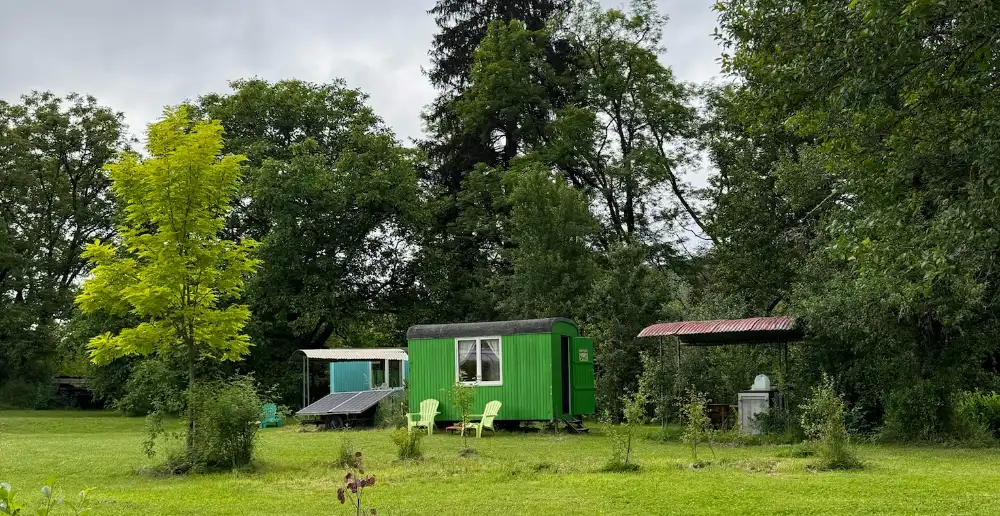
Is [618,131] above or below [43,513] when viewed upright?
above

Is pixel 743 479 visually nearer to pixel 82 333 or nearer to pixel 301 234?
pixel 301 234

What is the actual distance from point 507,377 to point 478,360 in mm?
663

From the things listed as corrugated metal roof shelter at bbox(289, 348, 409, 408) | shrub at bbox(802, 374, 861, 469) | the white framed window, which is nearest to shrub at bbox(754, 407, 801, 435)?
shrub at bbox(802, 374, 861, 469)

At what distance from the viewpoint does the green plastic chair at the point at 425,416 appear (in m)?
16.8

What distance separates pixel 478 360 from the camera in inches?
675

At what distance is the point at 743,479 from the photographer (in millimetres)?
9023

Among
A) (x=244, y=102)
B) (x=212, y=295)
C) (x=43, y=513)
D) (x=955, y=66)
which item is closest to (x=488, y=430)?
(x=212, y=295)

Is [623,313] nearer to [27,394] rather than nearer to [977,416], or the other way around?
[977,416]

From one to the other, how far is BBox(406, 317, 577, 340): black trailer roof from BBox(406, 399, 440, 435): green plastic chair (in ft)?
4.21

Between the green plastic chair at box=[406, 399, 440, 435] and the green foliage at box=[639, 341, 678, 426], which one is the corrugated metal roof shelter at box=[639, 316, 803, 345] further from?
the green plastic chair at box=[406, 399, 440, 435]

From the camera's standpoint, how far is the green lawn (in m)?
7.59

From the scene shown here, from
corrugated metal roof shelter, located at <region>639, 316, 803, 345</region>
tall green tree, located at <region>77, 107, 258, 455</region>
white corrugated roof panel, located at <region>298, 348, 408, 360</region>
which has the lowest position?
white corrugated roof panel, located at <region>298, 348, 408, 360</region>

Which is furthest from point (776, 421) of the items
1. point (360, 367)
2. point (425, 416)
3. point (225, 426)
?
point (360, 367)

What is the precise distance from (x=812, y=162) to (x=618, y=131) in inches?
494
